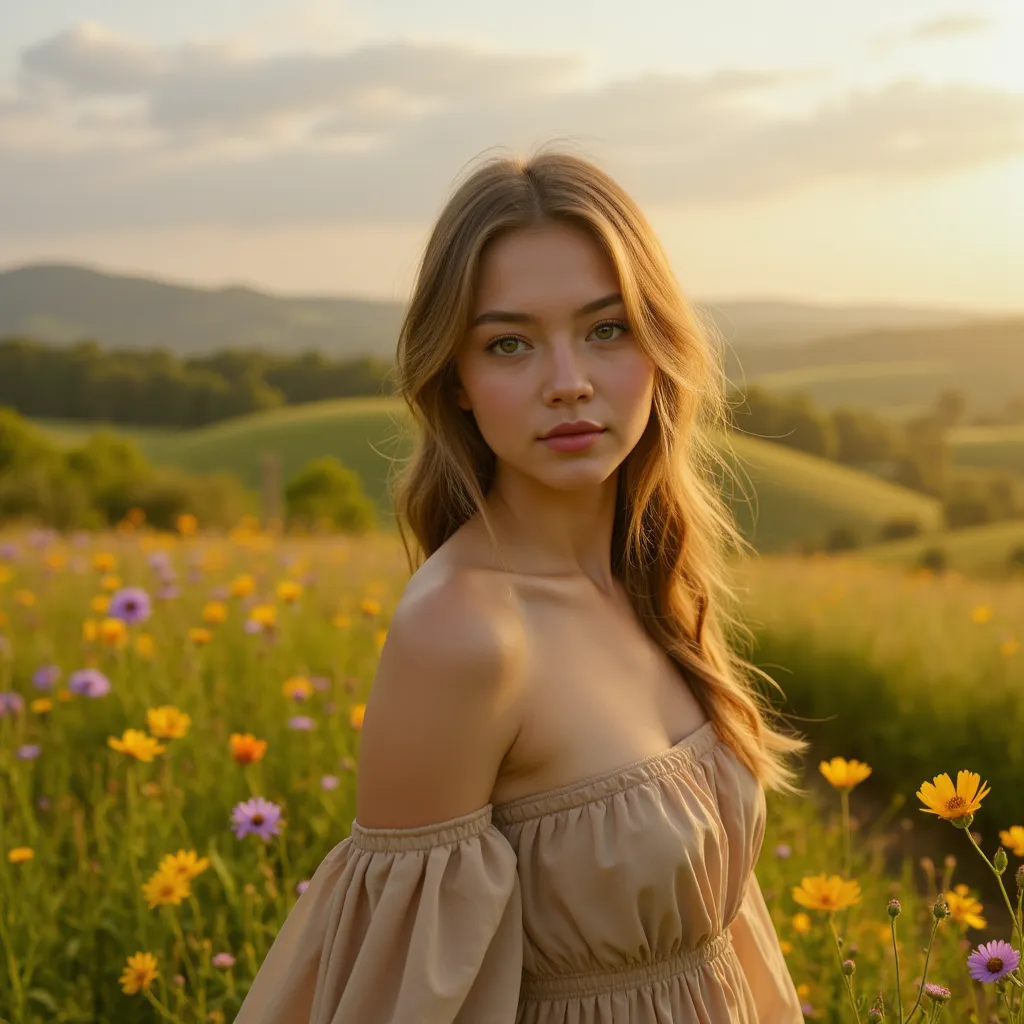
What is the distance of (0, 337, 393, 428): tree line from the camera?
1535 inches

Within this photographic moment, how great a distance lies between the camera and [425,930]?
1.38 metres

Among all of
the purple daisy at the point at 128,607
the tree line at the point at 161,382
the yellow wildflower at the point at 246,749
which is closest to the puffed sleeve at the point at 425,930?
the yellow wildflower at the point at 246,749

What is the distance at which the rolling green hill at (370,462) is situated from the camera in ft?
102

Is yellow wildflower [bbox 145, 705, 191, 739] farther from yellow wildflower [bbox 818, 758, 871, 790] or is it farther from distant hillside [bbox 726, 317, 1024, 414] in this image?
distant hillside [bbox 726, 317, 1024, 414]

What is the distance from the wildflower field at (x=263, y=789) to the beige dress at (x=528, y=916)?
236 mm

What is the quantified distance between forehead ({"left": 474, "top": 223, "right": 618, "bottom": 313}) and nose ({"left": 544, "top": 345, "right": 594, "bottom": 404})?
71mm

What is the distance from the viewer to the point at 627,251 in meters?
1.62

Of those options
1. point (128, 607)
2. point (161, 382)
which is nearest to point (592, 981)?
point (128, 607)

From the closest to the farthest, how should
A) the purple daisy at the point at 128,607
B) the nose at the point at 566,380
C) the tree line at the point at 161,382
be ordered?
1. the nose at the point at 566,380
2. the purple daisy at the point at 128,607
3. the tree line at the point at 161,382

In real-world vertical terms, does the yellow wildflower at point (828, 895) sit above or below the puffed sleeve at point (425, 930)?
below

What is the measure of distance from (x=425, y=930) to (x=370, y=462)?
33.9 metres

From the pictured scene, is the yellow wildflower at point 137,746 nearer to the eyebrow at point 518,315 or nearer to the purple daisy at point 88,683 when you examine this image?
the purple daisy at point 88,683

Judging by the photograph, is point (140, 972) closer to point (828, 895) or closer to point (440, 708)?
point (440, 708)

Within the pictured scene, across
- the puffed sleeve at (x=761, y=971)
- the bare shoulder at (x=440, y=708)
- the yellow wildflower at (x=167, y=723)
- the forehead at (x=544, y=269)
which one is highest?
the forehead at (x=544, y=269)
